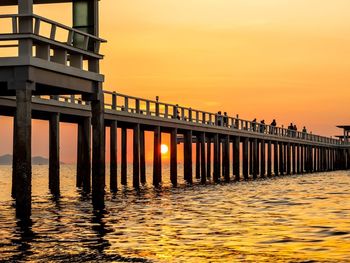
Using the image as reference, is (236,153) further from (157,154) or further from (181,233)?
(181,233)

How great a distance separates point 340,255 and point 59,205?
642 inches

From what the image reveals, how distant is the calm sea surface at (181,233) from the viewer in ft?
49.8

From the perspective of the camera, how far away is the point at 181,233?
18.8 m

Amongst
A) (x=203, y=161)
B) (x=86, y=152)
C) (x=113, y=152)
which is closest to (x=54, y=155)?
(x=86, y=152)

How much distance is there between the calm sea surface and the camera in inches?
597

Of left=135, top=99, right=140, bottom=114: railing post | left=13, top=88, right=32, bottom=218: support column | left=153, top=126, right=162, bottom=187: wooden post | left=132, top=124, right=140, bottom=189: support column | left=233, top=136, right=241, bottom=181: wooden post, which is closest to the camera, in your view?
left=13, top=88, right=32, bottom=218: support column

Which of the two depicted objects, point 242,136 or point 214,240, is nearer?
point 214,240

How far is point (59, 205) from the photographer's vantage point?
29.9 m

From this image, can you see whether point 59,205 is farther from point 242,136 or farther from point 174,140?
point 242,136

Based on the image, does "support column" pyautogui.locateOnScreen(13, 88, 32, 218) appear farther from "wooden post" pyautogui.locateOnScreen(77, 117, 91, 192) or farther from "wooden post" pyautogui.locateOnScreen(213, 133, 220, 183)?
"wooden post" pyautogui.locateOnScreen(213, 133, 220, 183)

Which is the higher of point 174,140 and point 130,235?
point 174,140

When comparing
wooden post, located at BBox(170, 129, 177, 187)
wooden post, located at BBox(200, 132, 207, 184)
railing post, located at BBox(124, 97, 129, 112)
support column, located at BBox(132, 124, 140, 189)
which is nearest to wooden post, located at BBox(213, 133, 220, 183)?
wooden post, located at BBox(200, 132, 207, 184)

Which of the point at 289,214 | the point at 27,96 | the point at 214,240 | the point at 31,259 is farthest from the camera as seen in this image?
the point at 289,214

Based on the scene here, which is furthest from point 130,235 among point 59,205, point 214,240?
point 59,205
